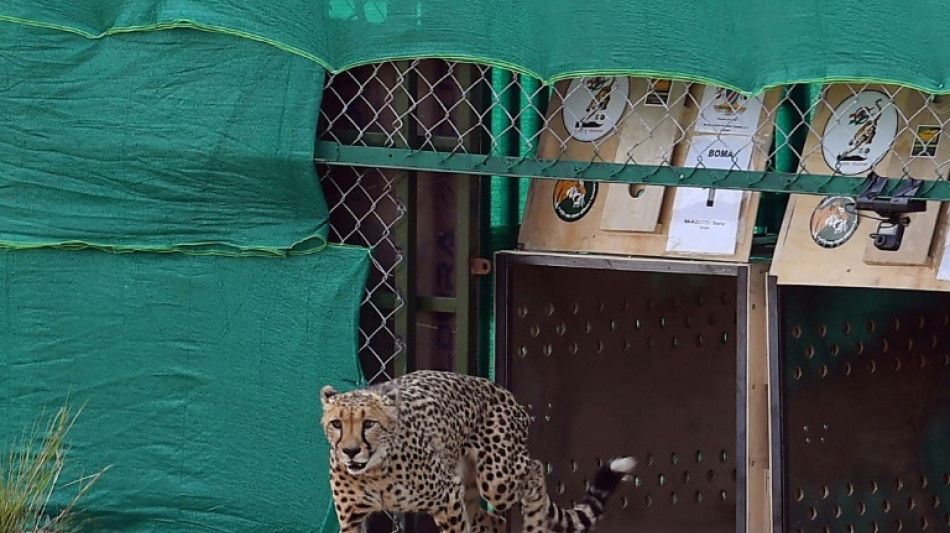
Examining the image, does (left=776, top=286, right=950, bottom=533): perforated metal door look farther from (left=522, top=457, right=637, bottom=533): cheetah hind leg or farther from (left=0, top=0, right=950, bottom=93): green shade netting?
(left=0, top=0, right=950, bottom=93): green shade netting

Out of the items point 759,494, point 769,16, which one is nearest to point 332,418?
point 759,494

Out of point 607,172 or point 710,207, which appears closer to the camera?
point 607,172

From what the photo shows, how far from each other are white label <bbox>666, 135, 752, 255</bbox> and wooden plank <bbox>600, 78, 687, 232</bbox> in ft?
0.25

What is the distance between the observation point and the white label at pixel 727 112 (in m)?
5.09

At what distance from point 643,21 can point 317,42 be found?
0.95m

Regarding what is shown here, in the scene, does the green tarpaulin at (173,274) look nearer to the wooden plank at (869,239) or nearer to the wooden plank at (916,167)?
the wooden plank at (869,239)

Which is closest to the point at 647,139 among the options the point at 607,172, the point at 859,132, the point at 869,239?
the point at 607,172

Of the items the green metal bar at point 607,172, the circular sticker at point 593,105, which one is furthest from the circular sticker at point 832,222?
the circular sticker at point 593,105

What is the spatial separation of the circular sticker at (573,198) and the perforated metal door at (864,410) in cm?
78

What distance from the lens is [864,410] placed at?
5410 mm

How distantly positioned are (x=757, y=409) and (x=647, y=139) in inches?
36.7

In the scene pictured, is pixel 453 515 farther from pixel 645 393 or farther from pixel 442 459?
pixel 645 393

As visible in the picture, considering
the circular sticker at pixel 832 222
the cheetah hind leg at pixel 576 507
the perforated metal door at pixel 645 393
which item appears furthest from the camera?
the perforated metal door at pixel 645 393

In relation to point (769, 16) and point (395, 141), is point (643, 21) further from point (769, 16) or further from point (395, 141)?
point (395, 141)
